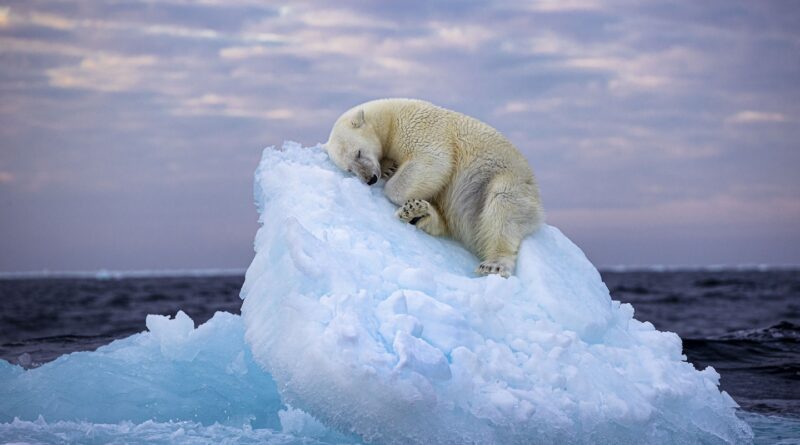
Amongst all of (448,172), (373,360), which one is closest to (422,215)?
(448,172)

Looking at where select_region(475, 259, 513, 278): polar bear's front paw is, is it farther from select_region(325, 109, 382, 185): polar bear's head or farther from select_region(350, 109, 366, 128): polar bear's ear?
select_region(350, 109, 366, 128): polar bear's ear

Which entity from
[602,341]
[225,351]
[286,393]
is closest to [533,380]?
[602,341]

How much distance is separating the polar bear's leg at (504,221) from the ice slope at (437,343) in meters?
0.12

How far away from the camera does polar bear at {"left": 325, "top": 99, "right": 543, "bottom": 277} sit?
6.45 m

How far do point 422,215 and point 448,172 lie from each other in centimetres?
45

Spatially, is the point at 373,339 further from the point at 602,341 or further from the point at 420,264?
the point at 602,341

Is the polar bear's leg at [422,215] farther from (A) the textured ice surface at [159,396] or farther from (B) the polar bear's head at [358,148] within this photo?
(A) the textured ice surface at [159,396]

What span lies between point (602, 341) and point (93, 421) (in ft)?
12.8

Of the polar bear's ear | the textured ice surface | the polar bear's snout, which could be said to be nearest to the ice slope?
the polar bear's snout

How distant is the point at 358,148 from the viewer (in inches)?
265

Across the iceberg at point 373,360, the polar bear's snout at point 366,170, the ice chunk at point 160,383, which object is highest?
the polar bear's snout at point 366,170

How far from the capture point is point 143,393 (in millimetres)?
6422

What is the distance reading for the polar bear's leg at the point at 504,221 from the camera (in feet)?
20.8

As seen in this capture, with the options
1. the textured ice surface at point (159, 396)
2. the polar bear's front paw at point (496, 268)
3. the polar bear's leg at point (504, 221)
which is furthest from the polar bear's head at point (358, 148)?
the textured ice surface at point (159, 396)
